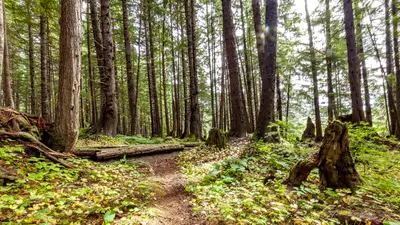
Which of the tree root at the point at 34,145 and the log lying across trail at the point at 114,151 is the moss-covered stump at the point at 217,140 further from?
the tree root at the point at 34,145

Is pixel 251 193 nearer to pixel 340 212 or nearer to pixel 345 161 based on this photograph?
pixel 340 212

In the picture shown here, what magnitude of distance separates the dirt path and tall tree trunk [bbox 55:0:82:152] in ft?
8.27

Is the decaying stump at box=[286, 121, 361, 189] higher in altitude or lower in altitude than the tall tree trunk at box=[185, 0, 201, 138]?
lower

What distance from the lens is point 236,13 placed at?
17203mm

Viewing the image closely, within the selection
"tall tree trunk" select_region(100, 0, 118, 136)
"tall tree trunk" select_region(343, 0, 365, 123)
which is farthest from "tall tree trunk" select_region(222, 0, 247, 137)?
"tall tree trunk" select_region(100, 0, 118, 136)

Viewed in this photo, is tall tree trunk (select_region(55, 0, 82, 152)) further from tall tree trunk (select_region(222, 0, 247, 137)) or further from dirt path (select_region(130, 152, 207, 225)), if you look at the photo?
tall tree trunk (select_region(222, 0, 247, 137))

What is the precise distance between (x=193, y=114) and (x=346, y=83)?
15.9 metres

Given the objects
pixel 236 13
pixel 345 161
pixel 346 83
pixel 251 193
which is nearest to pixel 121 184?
pixel 251 193

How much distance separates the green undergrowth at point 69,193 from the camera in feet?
8.20

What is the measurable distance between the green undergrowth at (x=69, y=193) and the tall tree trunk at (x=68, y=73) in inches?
32.1

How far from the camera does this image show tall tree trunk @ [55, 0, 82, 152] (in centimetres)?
488

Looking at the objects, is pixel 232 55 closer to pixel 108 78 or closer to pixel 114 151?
pixel 108 78

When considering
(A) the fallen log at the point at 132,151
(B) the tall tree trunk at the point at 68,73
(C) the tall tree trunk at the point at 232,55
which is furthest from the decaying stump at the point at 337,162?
(B) the tall tree trunk at the point at 68,73

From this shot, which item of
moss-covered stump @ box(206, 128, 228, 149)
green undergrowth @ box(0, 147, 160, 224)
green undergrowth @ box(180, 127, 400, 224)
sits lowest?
green undergrowth @ box(180, 127, 400, 224)
